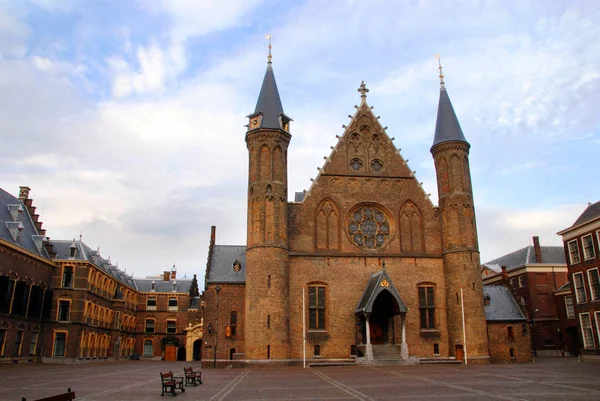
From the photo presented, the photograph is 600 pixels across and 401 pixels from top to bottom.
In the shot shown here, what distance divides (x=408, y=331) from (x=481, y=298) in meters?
5.84

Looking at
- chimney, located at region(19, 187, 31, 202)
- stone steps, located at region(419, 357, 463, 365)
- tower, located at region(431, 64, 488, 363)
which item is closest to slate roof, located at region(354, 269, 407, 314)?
stone steps, located at region(419, 357, 463, 365)

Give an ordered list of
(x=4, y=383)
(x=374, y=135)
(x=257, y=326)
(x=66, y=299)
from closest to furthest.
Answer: (x=4, y=383) < (x=257, y=326) < (x=374, y=135) < (x=66, y=299)

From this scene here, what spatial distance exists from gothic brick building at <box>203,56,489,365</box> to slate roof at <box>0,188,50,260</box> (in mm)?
16995

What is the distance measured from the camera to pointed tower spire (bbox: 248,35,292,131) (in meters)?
A: 38.1

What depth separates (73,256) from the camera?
157ft

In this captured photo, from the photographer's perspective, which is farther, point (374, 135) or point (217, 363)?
point (374, 135)

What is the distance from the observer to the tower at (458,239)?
35312mm

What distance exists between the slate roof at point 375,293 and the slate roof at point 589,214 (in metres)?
16.3

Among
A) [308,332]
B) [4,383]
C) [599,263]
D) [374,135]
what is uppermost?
[374,135]

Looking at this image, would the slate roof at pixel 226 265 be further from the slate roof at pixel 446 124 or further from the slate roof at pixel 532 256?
the slate roof at pixel 532 256

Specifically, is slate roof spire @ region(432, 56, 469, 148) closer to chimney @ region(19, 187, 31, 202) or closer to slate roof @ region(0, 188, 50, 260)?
slate roof @ region(0, 188, 50, 260)

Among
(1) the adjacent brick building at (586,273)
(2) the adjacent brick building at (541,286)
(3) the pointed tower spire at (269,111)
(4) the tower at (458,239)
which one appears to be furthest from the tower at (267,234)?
(2) the adjacent brick building at (541,286)

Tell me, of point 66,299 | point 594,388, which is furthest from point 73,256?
point 594,388

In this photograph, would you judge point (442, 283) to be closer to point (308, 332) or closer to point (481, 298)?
point (481, 298)
